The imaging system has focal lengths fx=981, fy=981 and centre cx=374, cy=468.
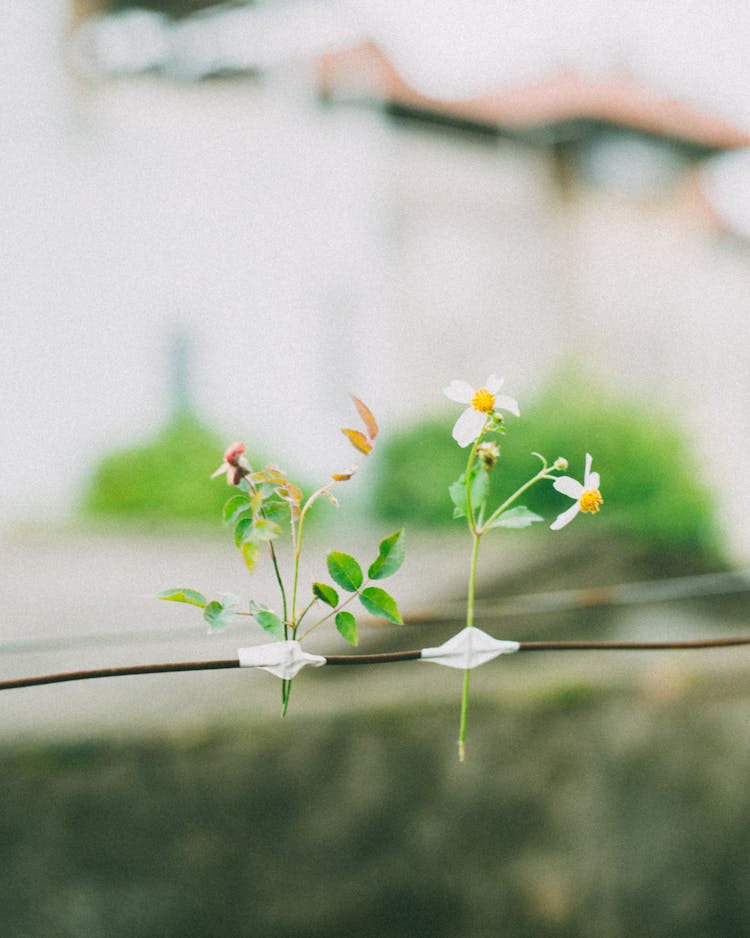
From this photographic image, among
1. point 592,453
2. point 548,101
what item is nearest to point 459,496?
point 592,453

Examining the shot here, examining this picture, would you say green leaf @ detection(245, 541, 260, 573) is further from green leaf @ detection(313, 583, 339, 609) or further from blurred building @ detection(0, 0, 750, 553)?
blurred building @ detection(0, 0, 750, 553)

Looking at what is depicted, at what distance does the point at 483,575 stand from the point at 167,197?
3.66 meters

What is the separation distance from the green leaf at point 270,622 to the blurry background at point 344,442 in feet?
1.09

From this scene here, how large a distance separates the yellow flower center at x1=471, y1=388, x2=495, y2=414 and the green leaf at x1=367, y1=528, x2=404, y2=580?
68 millimetres

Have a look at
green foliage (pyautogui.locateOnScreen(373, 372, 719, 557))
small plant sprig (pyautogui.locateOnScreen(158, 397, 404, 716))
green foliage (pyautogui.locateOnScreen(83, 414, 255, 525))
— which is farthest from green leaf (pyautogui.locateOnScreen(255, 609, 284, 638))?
green foliage (pyautogui.locateOnScreen(83, 414, 255, 525))

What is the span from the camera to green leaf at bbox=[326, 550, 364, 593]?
458 millimetres

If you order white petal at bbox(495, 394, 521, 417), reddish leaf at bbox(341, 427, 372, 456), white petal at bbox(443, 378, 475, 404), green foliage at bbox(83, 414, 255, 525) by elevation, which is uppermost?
white petal at bbox(443, 378, 475, 404)

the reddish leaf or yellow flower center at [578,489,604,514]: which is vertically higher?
the reddish leaf

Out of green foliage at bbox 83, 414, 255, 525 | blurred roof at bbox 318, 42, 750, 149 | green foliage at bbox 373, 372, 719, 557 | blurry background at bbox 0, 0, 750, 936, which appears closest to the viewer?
blurry background at bbox 0, 0, 750, 936

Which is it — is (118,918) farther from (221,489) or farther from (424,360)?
(424,360)

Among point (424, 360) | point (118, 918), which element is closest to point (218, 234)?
point (424, 360)

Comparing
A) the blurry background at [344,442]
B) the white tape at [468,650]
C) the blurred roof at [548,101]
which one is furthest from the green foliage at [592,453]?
the white tape at [468,650]

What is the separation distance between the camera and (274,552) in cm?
43

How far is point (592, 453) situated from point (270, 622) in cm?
473
